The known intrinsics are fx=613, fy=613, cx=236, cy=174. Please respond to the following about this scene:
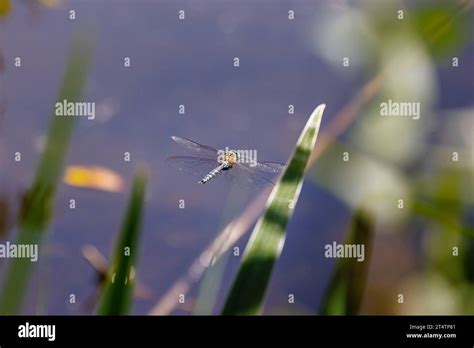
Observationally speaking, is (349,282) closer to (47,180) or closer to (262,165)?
(262,165)

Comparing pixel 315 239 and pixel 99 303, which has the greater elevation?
pixel 315 239

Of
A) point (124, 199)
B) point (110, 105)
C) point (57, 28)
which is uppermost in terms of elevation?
point (57, 28)

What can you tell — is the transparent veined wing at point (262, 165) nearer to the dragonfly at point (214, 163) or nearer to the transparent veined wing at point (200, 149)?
the dragonfly at point (214, 163)

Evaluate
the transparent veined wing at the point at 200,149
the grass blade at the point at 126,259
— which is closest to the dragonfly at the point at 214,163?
the transparent veined wing at the point at 200,149

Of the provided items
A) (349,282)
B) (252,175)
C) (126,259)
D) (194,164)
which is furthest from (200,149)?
(349,282)

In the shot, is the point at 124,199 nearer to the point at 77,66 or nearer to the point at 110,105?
the point at 110,105

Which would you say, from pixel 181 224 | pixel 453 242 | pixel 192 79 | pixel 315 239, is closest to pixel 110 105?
pixel 192 79
